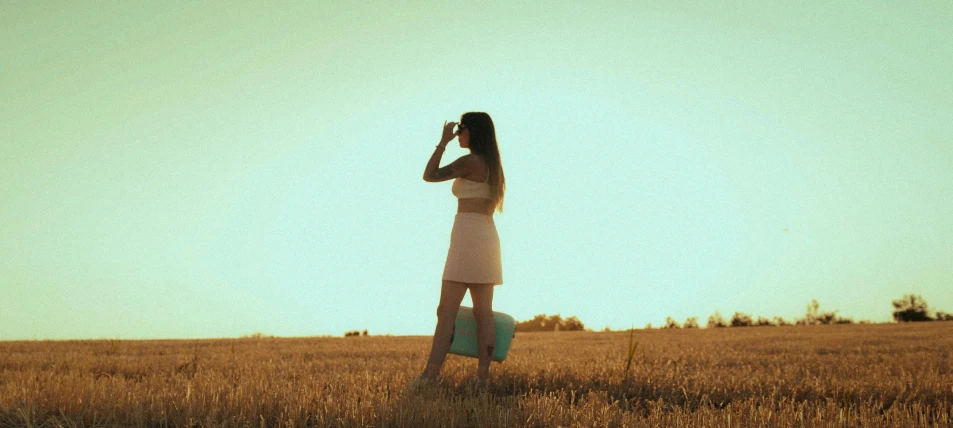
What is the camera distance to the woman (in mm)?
5816

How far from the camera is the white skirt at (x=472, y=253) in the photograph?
5.82 metres

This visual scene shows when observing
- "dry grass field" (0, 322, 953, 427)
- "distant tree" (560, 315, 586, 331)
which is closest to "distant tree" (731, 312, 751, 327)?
"distant tree" (560, 315, 586, 331)

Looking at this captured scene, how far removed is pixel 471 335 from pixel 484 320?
0.85ft

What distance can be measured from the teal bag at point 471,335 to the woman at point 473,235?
0.14m

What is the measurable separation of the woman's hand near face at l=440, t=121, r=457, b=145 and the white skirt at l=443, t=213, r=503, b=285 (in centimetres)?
59

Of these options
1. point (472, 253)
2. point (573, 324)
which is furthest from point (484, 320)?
point (573, 324)

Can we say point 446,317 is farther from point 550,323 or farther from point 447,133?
point 550,323

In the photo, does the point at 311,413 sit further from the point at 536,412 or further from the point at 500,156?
the point at 500,156

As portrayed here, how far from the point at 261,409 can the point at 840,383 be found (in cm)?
467

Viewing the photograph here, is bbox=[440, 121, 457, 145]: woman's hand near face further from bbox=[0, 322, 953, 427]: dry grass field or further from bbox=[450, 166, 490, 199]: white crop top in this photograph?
bbox=[0, 322, 953, 427]: dry grass field

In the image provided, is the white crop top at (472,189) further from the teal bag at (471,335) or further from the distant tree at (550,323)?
the distant tree at (550,323)

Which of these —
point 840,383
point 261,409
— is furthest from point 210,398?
point 840,383

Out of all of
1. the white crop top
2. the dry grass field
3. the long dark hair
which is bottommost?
the dry grass field

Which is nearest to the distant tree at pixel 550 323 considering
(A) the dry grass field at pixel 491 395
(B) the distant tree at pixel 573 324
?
(B) the distant tree at pixel 573 324
